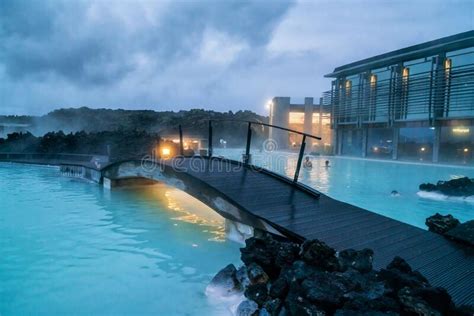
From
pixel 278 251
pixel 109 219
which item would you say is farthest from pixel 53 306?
pixel 109 219

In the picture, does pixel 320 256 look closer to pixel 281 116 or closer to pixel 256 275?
pixel 256 275

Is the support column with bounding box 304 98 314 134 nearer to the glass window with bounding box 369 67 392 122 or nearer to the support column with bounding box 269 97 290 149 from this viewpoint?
the support column with bounding box 269 97 290 149

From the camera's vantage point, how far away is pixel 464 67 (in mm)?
19766

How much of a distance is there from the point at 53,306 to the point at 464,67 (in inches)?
993

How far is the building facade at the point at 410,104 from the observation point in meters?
20.2

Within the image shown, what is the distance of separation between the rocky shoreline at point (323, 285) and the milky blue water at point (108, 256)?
0.47 m

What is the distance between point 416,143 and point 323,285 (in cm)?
2546

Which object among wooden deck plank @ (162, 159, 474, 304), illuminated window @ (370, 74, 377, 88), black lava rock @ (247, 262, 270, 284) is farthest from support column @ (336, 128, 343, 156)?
black lava rock @ (247, 262, 270, 284)

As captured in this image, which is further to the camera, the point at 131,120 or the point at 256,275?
the point at 131,120

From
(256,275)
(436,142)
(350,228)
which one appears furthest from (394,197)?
(436,142)

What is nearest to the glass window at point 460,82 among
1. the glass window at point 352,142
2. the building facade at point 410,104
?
the building facade at point 410,104

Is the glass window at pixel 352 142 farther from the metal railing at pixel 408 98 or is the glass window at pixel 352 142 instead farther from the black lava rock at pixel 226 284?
the black lava rock at pixel 226 284

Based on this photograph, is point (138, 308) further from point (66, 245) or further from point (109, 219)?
point (109, 219)

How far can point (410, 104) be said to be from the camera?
23.4 metres
